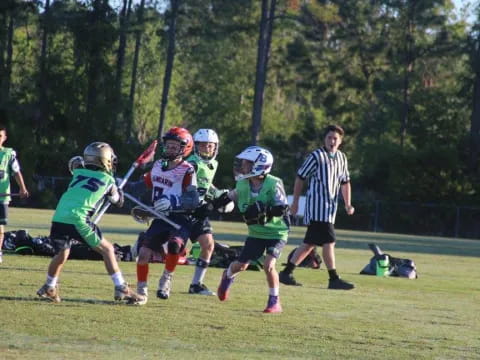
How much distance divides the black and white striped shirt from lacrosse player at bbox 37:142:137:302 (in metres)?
3.98

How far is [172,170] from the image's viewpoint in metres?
11.7

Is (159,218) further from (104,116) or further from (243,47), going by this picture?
(243,47)

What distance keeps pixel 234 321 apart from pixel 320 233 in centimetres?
413

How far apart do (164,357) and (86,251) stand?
852cm

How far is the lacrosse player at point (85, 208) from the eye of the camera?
420 inches

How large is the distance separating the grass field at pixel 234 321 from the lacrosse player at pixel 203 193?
0.28 m

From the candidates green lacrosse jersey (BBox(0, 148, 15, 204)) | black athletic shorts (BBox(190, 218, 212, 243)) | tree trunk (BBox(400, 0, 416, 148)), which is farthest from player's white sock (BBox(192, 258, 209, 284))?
tree trunk (BBox(400, 0, 416, 148))

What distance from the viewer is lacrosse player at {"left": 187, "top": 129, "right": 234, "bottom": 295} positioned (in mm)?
12477

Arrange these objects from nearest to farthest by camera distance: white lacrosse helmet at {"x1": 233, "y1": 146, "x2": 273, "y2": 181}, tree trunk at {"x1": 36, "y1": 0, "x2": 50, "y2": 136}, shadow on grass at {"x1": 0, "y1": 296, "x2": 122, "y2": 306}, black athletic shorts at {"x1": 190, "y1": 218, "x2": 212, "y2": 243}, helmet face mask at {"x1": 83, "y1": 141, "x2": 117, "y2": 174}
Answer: helmet face mask at {"x1": 83, "y1": 141, "x2": 117, "y2": 174} < shadow on grass at {"x1": 0, "y1": 296, "x2": 122, "y2": 306} < white lacrosse helmet at {"x1": 233, "y1": 146, "x2": 273, "y2": 181} < black athletic shorts at {"x1": 190, "y1": 218, "x2": 212, "y2": 243} < tree trunk at {"x1": 36, "y1": 0, "x2": 50, "y2": 136}

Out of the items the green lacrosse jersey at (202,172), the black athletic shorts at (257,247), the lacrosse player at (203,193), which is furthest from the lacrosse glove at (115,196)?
the green lacrosse jersey at (202,172)

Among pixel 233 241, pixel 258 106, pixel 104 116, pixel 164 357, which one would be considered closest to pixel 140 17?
pixel 104 116

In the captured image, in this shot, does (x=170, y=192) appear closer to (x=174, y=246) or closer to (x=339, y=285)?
(x=174, y=246)

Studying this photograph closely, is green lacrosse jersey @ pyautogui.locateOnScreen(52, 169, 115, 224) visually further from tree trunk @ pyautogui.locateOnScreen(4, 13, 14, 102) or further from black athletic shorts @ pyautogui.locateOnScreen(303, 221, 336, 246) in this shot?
tree trunk @ pyautogui.locateOnScreen(4, 13, 14, 102)

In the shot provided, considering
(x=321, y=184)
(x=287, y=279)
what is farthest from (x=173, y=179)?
(x=287, y=279)
